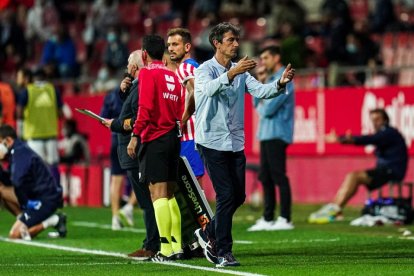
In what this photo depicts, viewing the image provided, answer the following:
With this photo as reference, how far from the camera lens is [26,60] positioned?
31875 millimetres

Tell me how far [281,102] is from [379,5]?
300 inches

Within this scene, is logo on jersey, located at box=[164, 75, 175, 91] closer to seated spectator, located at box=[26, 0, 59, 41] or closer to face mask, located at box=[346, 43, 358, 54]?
face mask, located at box=[346, 43, 358, 54]

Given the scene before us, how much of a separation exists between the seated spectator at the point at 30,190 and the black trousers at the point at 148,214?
2.61m

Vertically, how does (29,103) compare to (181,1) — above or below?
below

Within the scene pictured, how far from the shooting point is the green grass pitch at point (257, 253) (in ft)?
37.4

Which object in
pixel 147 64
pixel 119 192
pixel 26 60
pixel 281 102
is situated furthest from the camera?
pixel 26 60

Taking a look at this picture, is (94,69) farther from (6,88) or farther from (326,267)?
(326,267)

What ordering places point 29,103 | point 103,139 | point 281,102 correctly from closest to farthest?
1. point 281,102
2. point 29,103
3. point 103,139

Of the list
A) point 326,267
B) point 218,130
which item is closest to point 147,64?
point 218,130

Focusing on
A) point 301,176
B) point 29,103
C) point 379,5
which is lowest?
point 301,176

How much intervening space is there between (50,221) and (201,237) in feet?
13.3

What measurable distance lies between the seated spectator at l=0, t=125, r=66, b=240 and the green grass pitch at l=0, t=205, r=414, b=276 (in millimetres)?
225

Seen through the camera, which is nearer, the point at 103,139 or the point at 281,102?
the point at 281,102

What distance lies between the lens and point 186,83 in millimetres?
12445
